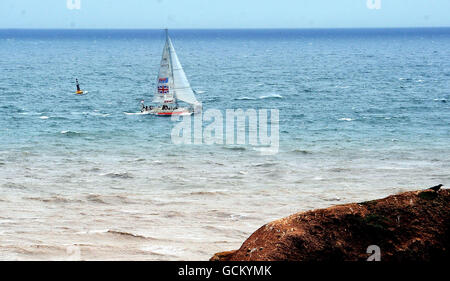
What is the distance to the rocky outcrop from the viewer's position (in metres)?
10.1

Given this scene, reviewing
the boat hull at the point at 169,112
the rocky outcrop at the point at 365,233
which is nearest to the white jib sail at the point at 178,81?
the boat hull at the point at 169,112

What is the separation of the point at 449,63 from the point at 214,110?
3886 inches

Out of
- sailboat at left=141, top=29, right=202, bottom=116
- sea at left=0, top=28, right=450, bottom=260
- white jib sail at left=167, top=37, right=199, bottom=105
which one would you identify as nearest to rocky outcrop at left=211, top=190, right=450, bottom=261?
sea at left=0, top=28, right=450, bottom=260

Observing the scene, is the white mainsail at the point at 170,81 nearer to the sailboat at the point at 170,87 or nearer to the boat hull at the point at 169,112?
the sailboat at the point at 170,87

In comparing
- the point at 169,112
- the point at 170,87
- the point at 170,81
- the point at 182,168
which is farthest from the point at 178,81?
the point at 182,168

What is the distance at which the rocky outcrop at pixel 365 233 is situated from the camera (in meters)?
10.1

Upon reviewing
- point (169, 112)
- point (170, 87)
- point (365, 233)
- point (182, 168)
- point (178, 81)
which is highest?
point (365, 233)

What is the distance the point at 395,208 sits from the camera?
10516 mm

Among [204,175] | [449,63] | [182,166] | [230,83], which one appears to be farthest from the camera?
[449,63]

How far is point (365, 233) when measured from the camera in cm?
1031

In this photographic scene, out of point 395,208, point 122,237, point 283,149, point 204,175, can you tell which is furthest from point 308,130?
point 395,208

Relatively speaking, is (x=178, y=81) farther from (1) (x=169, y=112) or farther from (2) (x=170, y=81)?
(1) (x=169, y=112)
